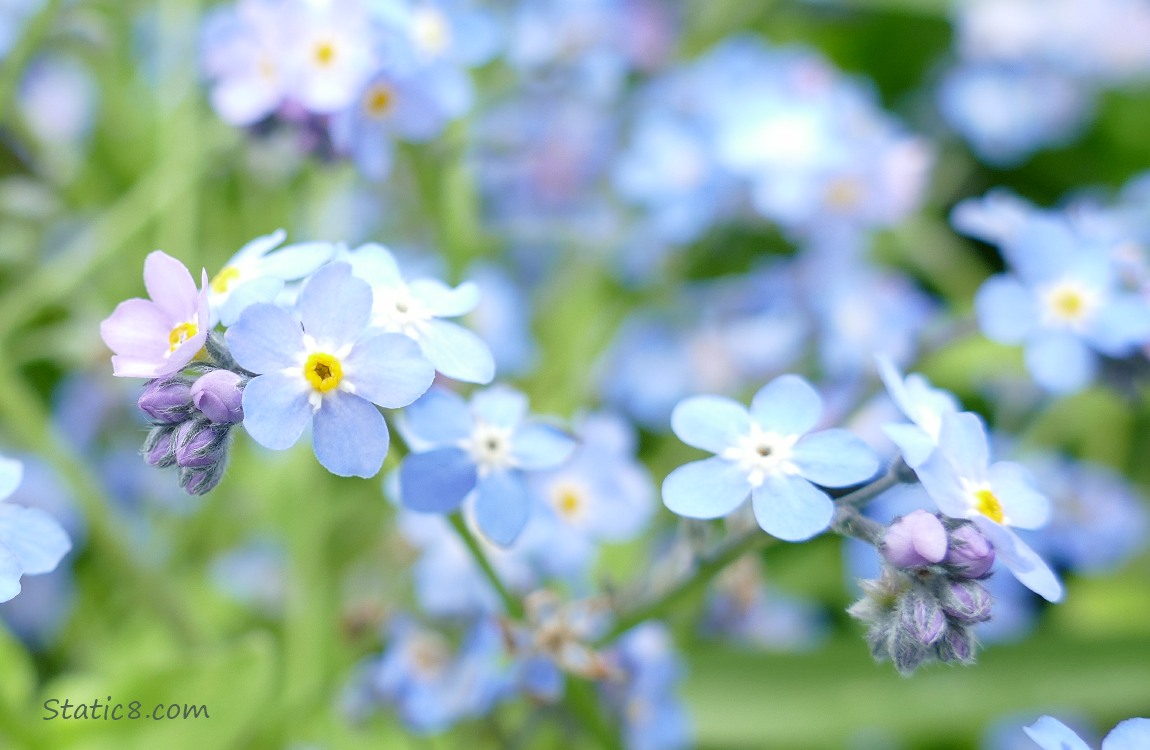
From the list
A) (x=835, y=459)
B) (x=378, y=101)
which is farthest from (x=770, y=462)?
(x=378, y=101)

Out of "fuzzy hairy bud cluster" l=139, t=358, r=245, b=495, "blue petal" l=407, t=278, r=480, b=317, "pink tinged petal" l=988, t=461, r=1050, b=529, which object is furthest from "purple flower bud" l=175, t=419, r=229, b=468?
"pink tinged petal" l=988, t=461, r=1050, b=529

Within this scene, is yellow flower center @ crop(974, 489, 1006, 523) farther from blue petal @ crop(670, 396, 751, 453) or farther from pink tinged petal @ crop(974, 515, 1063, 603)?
blue petal @ crop(670, 396, 751, 453)

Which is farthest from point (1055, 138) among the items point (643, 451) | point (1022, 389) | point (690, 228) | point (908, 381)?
point (908, 381)

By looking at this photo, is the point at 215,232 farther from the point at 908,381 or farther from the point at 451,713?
the point at 908,381

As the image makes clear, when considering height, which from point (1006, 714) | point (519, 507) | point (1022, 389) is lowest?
point (1006, 714)

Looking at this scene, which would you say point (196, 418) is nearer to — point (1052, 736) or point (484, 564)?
point (484, 564)

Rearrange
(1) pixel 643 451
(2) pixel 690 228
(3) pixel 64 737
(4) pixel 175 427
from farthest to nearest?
1. (1) pixel 643 451
2. (2) pixel 690 228
3. (3) pixel 64 737
4. (4) pixel 175 427

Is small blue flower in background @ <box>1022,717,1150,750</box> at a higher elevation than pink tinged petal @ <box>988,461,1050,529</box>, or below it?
below
